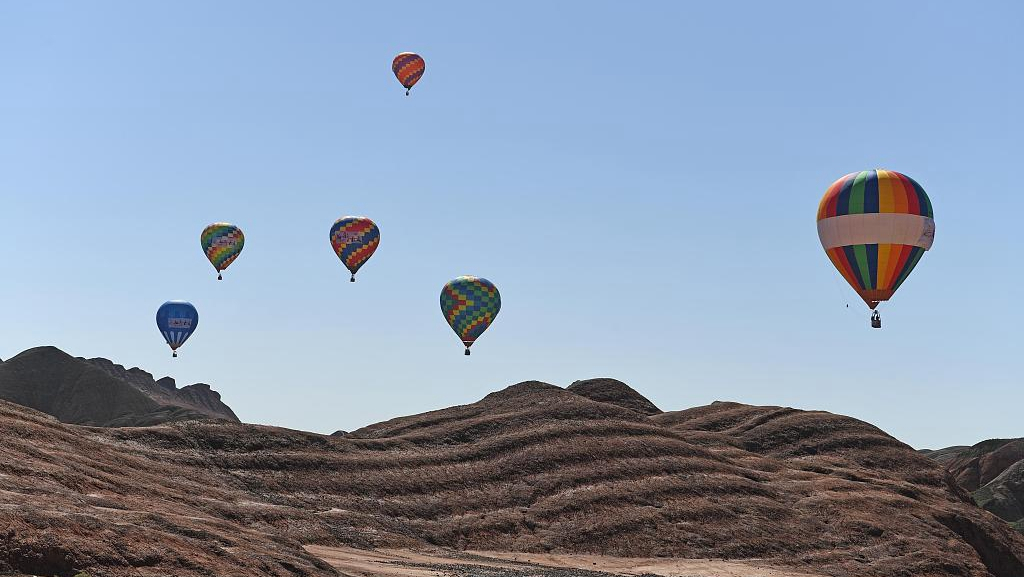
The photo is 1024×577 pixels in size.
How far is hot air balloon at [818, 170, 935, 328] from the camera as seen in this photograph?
2506 inches

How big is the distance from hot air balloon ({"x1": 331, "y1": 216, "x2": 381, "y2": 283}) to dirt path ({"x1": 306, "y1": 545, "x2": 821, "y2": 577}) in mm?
39309

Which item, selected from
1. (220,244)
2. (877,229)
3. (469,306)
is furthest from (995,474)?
(220,244)

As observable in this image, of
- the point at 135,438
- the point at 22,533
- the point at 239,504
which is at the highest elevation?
the point at 135,438

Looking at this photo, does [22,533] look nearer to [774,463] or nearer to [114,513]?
[114,513]

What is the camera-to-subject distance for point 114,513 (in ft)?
125

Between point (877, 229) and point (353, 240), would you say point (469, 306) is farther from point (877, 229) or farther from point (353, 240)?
point (877, 229)

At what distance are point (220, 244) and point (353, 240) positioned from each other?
16157mm

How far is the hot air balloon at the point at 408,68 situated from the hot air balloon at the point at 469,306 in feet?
67.8

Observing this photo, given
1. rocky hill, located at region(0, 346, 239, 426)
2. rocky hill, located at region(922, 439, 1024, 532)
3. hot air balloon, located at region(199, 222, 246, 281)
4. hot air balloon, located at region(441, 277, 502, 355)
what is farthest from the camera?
rocky hill, located at region(0, 346, 239, 426)

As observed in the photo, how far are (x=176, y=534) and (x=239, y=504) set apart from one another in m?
24.7

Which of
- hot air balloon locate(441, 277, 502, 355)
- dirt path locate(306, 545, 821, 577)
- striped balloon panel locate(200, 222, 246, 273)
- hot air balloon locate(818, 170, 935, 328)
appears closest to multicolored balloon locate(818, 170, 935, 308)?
hot air balloon locate(818, 170, 935, 328)

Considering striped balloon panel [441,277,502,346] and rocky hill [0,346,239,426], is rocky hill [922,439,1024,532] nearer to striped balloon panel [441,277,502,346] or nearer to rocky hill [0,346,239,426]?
striped balloon panel [441,277,502,346]

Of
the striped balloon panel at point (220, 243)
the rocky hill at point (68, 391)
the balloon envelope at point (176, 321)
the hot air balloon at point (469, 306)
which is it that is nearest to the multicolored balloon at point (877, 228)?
the hot air balloon at point (469, 306)

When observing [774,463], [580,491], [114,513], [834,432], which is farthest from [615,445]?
[114,513]
